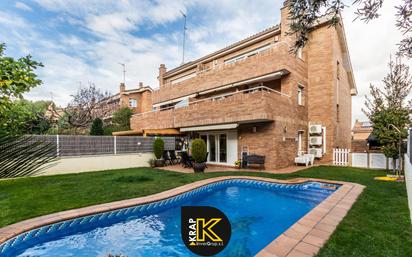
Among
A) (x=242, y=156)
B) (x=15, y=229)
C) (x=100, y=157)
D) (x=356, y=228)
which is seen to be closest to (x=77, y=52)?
(x=100, y=157)

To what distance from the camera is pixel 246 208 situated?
9562 millimetres

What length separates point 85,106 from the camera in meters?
32.1

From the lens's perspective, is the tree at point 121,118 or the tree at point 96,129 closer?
the tree at point 96,129

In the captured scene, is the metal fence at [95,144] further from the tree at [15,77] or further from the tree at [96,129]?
the tree at [15,77]

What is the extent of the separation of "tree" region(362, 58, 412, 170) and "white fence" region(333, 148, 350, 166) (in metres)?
5.87

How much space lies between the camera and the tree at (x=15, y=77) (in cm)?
713

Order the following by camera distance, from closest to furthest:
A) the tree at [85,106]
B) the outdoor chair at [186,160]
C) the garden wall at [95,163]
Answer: the garden wall at [95,163] < the outdoor chair at [186,160] < the tree at [85,106]

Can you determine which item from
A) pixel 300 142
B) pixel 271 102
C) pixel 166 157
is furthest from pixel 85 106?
pixel 300 142

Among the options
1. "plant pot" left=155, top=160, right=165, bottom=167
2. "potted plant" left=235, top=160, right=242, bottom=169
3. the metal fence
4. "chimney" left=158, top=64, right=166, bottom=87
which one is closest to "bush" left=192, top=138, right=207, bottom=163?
"potted plant" left=235, top=160, right=242, bottom=169

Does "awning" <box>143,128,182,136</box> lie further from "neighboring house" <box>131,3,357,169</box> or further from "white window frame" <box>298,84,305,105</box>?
"white window frame" <box>298,84,305,105</box>

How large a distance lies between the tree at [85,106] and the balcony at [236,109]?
47.6ft

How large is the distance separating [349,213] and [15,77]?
41.2 feet

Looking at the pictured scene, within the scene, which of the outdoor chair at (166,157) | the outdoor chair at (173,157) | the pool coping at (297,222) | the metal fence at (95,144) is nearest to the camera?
the pool coping at (297,222)

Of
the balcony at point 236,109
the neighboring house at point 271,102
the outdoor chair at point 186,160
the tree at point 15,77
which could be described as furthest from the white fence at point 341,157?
the tree at point 15,77
